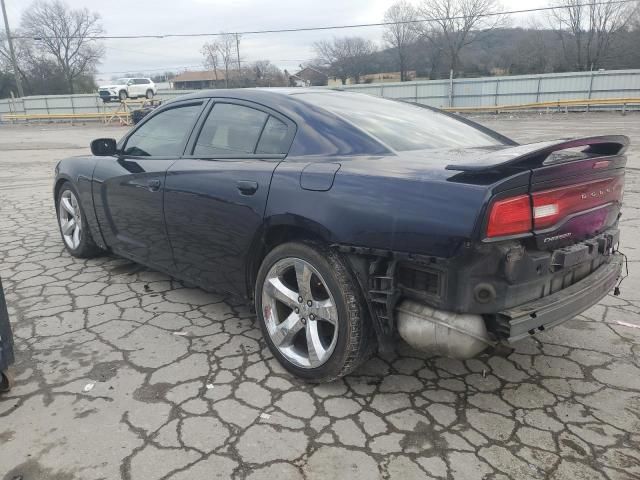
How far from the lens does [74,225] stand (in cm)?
473

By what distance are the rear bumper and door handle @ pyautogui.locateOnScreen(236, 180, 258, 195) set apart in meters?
1.40

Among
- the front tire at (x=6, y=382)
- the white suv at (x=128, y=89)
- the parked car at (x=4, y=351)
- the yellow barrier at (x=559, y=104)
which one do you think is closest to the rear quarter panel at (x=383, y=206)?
the parked car at (x=4, y=351)

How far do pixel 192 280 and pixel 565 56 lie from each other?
171 feet

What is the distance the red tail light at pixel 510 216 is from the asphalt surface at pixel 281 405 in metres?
0.95

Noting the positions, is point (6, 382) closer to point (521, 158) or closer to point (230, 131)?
point (230, 131)

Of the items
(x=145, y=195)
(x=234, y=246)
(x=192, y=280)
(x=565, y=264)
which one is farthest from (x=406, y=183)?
(x=145, y=195)

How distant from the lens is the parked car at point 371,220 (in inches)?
78.0

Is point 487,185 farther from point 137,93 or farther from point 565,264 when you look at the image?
point 137,93

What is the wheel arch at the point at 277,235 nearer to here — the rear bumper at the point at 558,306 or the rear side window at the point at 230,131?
the rear side window at the point at 230,131

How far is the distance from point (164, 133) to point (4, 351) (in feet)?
6.03

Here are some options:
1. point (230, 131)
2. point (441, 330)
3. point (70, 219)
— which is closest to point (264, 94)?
point (230, 131)

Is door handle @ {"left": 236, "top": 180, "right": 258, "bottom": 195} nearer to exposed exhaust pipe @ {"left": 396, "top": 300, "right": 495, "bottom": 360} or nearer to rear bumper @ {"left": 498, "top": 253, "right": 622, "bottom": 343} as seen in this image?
exposed exhaust pipe @ {"left": 396, "top": 300, "right": 495, "bottom": 360}

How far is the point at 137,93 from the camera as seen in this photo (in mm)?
36844

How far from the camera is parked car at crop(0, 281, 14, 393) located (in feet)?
7.99
